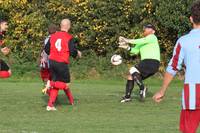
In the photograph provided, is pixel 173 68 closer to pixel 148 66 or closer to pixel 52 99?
pixel 52 99

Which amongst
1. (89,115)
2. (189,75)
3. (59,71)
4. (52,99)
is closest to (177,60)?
(189,75)

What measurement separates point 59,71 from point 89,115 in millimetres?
1641

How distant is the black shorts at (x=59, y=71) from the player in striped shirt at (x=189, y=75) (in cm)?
674

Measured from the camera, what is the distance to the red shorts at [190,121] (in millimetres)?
7453

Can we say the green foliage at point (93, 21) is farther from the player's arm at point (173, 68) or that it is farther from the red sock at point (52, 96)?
the player's arm at point (173, 68)

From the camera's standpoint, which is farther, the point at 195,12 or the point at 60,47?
the point at 60,47

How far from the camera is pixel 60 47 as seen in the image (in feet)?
46.6

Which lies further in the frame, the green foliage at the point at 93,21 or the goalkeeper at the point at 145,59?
the green foliage at the point at 93,21

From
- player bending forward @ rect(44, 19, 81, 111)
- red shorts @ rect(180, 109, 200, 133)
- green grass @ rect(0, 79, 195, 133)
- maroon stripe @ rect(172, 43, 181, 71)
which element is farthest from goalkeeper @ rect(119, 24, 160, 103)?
red shorts @ rect(180, 109, 200, 133)

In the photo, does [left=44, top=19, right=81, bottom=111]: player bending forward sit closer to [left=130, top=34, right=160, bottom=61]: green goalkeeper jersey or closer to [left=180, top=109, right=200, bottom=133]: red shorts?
[left=130, top=34, right=160, bottom=61]: green goalkeeper jersey

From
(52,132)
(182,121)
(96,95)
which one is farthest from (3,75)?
(182,121)

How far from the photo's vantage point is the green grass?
11.0 metres

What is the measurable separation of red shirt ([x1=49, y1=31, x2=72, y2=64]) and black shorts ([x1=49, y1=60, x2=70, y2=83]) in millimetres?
91

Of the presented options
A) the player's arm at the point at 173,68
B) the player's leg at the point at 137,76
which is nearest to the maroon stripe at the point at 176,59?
the player's arm at the point at 173,68
